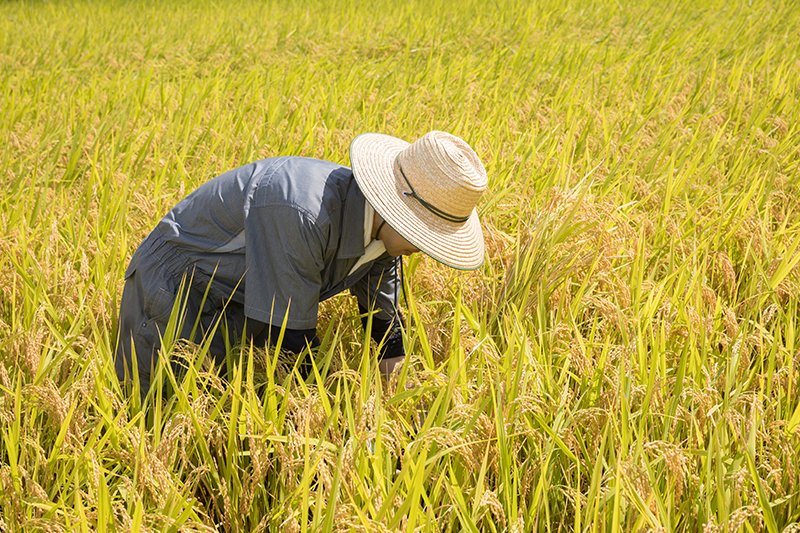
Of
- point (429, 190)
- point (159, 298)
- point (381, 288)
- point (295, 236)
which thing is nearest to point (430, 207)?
point (429, 190)

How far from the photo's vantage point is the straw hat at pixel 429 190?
4.90 feet

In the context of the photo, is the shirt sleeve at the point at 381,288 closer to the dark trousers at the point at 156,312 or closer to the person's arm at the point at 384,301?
the person's arm at the point at 384,301

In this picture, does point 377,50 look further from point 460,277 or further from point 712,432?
point 712,432

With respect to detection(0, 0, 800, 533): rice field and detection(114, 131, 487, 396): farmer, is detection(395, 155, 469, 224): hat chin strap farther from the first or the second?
detection(0, 0, 800, 533): rice field

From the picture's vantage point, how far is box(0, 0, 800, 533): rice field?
122 centimetres

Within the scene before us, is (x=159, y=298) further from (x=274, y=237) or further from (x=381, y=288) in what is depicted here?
(x=381, y=288)

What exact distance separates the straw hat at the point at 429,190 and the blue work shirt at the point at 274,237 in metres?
0.11

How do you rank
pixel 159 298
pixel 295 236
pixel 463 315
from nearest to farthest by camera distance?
pixel 295 236, pixel 159 298, pixel 463 315

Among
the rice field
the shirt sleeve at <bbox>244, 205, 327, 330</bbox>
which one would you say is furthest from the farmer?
the rice field

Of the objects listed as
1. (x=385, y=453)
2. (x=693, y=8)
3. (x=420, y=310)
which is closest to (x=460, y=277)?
(x=420, y=310)

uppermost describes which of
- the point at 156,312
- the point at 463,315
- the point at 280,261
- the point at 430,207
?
the point at 430,207

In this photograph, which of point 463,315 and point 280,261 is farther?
point 463,315

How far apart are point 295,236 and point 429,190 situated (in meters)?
0.37

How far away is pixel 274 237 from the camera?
4.95ft
